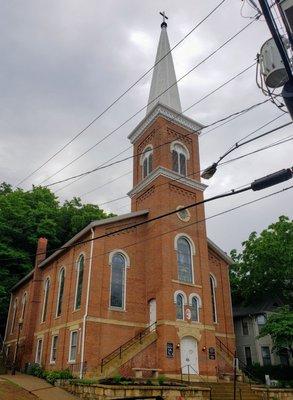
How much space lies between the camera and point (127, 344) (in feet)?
74.2

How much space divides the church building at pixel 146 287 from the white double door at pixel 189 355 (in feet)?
0.19

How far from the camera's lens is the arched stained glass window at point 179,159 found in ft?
94.4

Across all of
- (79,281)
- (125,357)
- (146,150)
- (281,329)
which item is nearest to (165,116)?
(146,150)

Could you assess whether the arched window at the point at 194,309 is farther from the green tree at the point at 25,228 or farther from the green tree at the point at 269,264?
the green tree at the point at 25,228

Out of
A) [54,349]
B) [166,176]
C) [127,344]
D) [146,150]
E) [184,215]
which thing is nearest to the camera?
[127,344]

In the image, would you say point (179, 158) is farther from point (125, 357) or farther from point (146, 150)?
point (125, 357)

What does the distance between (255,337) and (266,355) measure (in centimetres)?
272

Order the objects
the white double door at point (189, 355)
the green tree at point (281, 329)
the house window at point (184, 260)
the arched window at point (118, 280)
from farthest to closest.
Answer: the green tree at point (281, 329) → the house window at point (184, 260) → the arched window at point (118, 280) → the white double door at point (189, 355)

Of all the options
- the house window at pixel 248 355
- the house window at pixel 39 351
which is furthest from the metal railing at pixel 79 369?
the house window at pixel 248 355

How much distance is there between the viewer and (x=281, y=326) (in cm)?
2741

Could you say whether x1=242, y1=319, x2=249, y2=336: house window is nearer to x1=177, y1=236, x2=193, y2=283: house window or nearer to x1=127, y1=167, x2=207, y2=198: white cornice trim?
x1=177, y1=236, x2=193, y2=283: house window

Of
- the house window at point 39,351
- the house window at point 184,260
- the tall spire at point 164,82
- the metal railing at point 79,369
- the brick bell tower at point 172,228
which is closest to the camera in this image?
the metal railing at point 79,369

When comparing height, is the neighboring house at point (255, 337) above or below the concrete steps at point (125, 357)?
above

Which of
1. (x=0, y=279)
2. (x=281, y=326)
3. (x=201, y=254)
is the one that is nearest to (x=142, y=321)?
(x=201, y=254)
